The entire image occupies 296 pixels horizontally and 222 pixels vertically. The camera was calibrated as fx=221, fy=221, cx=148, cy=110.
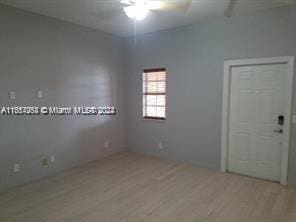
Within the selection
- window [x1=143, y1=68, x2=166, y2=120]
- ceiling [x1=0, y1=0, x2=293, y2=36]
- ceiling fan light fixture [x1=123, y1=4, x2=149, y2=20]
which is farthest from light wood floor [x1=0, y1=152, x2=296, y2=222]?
ceiling [x1=0, y1=0, x2=293, y2=36]

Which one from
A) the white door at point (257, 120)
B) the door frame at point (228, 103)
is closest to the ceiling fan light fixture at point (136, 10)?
the door frame at point (228, 103)

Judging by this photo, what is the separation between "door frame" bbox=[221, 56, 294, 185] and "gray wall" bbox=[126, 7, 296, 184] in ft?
0.25

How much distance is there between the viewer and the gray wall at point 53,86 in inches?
134

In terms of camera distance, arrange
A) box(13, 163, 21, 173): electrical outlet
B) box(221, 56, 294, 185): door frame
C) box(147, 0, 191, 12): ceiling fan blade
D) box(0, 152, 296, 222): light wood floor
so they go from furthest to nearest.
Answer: box(13, 163, 21, 173): electrical outlet → box(221, 56, 294, 185): door frame → box(0, 152, 296, 222): light wood floor → box(147, 0, 191, 12): ceiling fan blade

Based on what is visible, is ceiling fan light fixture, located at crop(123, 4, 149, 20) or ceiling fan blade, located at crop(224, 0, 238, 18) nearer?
ceiling fan light fixture, located at crop(123, 4, 149, 20)

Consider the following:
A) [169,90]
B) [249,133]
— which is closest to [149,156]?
[169,90]

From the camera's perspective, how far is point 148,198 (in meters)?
3.15

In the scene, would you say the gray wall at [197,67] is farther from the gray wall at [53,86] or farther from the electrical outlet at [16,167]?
the electrical outlet at [16,167]

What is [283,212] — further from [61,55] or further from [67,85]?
[61,55]

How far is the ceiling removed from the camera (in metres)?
3.21

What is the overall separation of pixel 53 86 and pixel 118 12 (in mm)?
1746

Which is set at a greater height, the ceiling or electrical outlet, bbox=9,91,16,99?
the ceiling

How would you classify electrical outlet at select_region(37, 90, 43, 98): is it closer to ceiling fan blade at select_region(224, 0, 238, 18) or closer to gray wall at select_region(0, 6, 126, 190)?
gray wall at select_region(0, 6, 126, 190)

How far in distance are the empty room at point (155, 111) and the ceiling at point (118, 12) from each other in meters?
0.03
